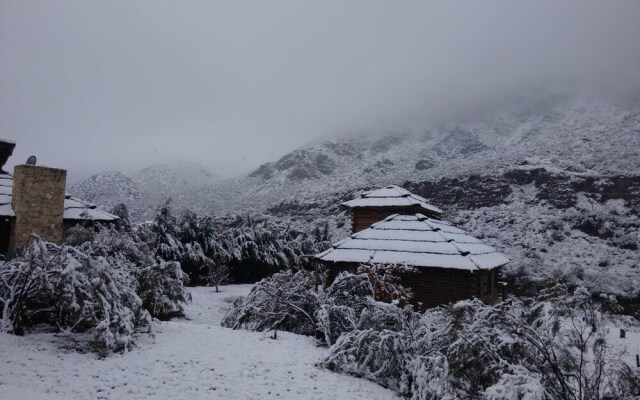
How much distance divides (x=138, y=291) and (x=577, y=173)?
49376 millimetres

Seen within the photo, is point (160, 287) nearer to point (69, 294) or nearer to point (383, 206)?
point (69, 294)

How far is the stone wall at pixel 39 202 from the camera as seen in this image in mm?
11992

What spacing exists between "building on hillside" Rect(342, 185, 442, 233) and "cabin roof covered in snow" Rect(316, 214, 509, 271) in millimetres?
1140

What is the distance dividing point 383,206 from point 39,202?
15997 mm

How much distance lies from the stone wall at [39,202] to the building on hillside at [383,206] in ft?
49.0

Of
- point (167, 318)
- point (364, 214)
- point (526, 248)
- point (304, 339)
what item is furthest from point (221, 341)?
point (526, 248)

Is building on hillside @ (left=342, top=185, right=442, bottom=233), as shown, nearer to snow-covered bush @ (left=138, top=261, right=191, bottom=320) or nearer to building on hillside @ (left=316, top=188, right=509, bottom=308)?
building on hillside @ (left=316, top=188, right=509, bottom=308)

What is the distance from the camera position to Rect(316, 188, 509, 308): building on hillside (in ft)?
53.6

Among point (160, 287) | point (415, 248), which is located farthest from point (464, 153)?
point (160, 287)

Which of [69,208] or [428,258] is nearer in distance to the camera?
[428,258]

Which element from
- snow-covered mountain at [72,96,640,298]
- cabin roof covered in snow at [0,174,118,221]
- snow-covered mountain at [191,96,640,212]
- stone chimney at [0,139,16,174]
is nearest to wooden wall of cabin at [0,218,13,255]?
cabin roof covered in snow at [0,174,118,221]

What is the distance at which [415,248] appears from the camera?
1755cm

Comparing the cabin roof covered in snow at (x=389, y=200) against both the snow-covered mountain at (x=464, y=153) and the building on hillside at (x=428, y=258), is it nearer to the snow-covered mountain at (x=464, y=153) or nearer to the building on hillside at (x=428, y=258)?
the building on hillside at (x=428, y=258)

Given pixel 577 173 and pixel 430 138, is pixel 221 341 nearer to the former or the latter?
pixel 577 173
